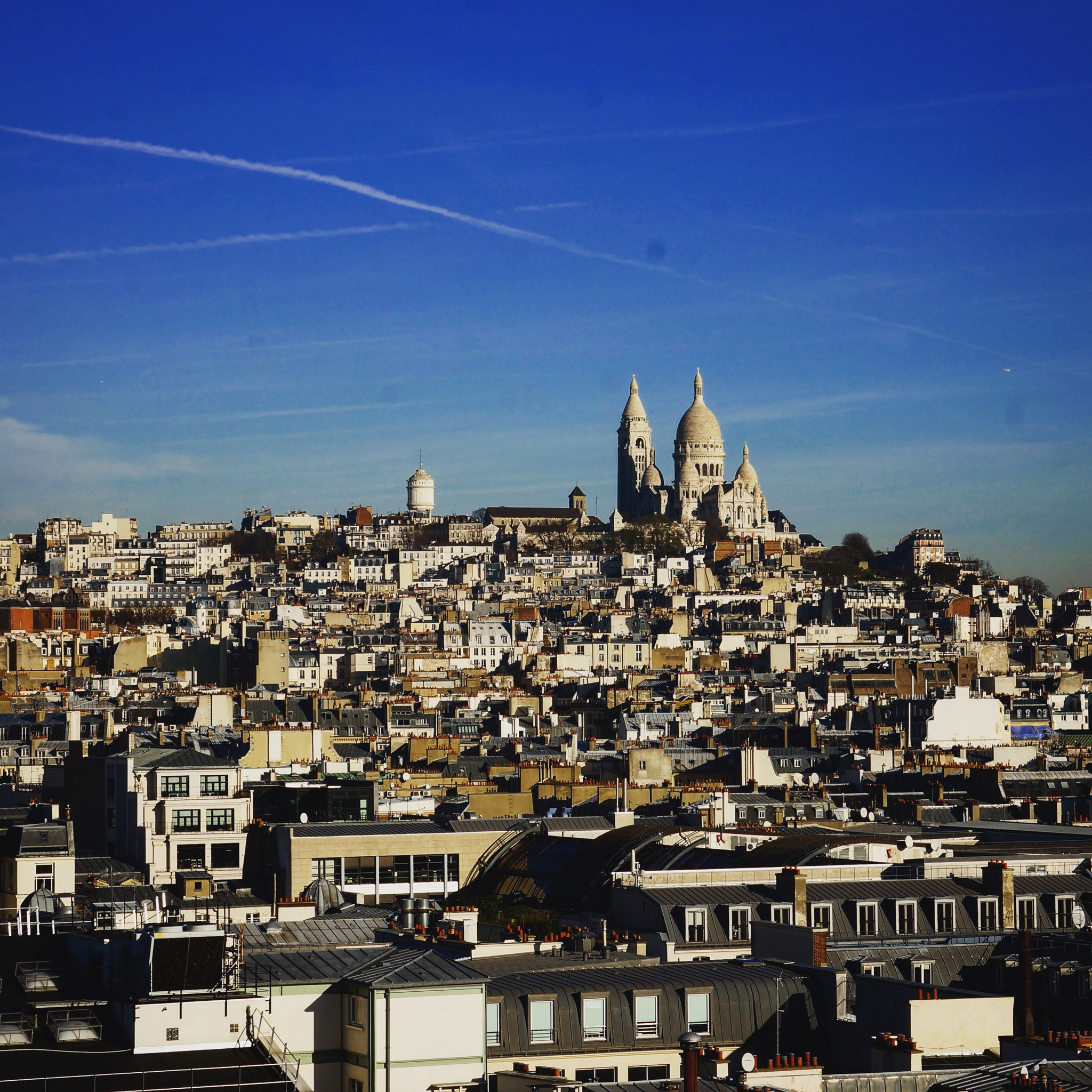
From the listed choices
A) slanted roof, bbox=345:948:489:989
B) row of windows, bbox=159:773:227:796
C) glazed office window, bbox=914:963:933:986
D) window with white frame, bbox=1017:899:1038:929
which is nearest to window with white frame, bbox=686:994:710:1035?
slanted roof, bbox=345:948:489:989

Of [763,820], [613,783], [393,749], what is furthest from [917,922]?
[393,749]

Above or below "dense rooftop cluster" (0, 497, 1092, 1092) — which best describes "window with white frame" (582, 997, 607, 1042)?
below

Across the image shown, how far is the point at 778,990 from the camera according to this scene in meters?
21.3

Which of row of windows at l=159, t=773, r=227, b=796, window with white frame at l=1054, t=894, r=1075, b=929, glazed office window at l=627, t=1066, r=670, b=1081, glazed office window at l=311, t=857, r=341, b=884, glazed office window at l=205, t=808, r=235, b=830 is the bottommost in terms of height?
glazed office window at l=627, t=1066, r=670, b=1081

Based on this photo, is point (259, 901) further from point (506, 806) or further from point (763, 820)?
point (506, 806)

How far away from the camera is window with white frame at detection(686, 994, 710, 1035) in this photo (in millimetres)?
20734

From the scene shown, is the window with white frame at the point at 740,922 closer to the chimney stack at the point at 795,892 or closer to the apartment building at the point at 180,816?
the chimney stack at the point at 795,892

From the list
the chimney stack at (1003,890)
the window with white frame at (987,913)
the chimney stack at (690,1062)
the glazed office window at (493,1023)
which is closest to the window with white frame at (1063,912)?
the chimney stack at (1003,890)

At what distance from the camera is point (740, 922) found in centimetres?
2803

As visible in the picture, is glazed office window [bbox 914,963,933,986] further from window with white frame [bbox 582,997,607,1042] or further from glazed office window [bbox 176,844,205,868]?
glazed office window [bbox 176,844,205,868]

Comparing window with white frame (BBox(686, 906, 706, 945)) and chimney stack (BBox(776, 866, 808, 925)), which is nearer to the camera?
chimney stack (BBox(776, 866, 808, 925))

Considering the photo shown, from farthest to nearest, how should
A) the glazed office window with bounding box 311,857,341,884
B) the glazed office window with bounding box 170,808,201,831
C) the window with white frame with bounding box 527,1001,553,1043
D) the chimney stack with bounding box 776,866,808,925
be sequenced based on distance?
the glazed office window with bounding box 170,808,201,831
the glazed office window with bounding box 311,857,341,884
the chimney stack with bounding box 776,866,808,925
the window with white frame with bounding box 527,1001,553,1043

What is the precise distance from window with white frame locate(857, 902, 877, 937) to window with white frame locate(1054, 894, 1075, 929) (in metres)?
2.89

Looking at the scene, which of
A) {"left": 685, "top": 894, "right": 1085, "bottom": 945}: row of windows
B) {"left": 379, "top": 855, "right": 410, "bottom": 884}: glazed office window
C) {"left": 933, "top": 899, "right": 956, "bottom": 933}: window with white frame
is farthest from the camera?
{"left": 379, "top": 855, "right": 410, "bottom": 884}: glazed office window
